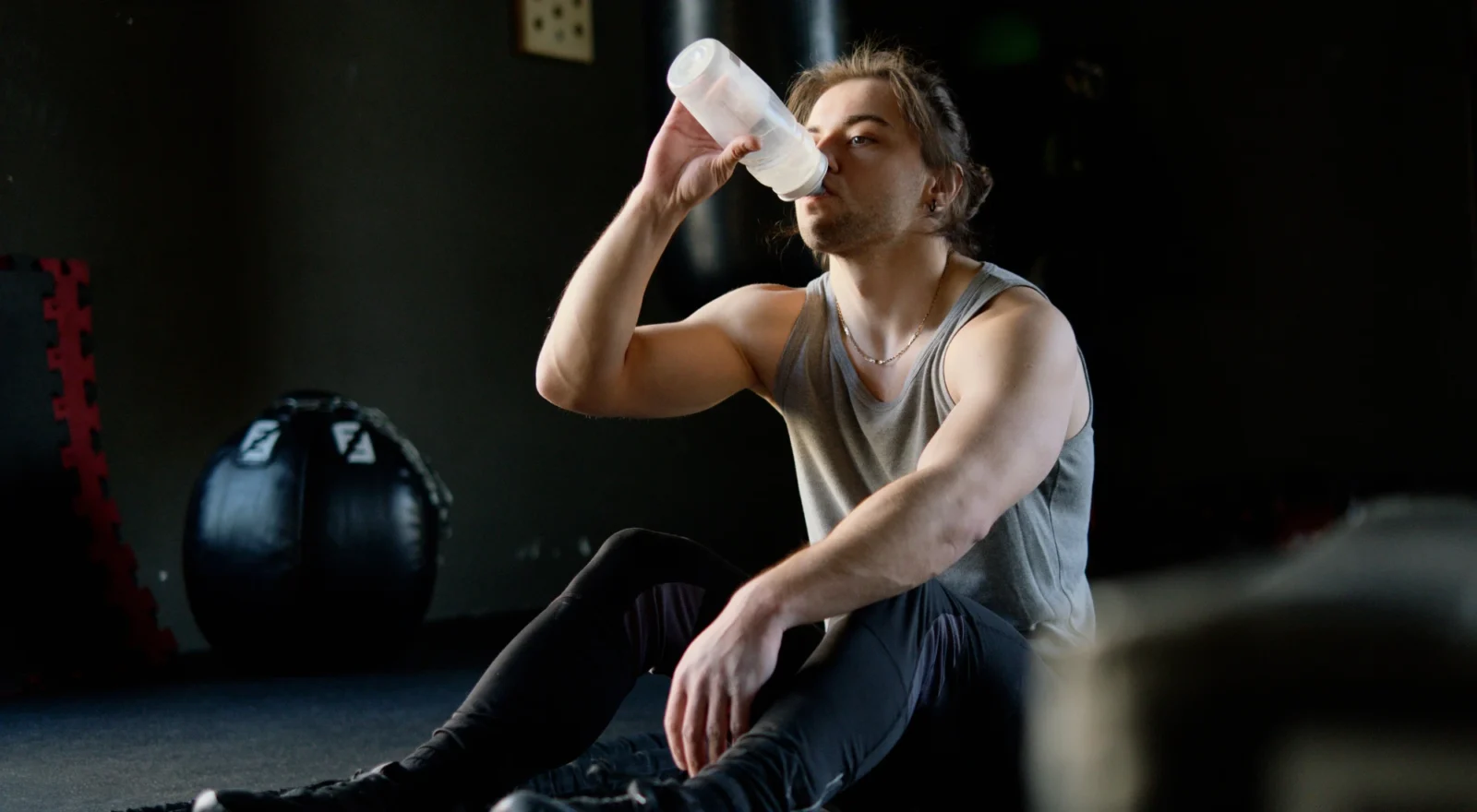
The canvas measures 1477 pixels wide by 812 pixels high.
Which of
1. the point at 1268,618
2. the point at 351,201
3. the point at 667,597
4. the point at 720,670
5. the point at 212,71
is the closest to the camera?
the point at 1268,618

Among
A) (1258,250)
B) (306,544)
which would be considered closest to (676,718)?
(306,544)

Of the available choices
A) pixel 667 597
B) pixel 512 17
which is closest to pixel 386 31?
pixel 512 17

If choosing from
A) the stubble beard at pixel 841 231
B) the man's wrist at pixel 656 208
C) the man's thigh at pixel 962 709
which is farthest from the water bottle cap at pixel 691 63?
the man's thigh at pixel 962 709

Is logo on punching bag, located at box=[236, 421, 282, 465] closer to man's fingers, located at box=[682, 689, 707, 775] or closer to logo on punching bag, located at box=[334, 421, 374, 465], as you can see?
logo on punching bag, located at box=[334, 421, 374, 465]

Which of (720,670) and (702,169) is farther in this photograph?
(702,169)

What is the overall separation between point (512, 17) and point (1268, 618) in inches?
134

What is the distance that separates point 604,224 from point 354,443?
116cm

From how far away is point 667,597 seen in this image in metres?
1.38

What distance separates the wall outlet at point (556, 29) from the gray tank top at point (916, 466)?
222 centimetres

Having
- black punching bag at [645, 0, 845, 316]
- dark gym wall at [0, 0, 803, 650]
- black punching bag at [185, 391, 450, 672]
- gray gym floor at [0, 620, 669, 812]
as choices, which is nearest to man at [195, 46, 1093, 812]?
gray gym floor at [0, 620, 669, 812]

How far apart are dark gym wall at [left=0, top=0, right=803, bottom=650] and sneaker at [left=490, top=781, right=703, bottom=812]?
2.31 meters

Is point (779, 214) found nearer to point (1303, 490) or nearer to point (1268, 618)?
point (1303, 490)

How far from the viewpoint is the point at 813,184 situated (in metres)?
1.54

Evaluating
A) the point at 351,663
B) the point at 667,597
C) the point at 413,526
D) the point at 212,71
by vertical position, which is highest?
the point at 212,71
